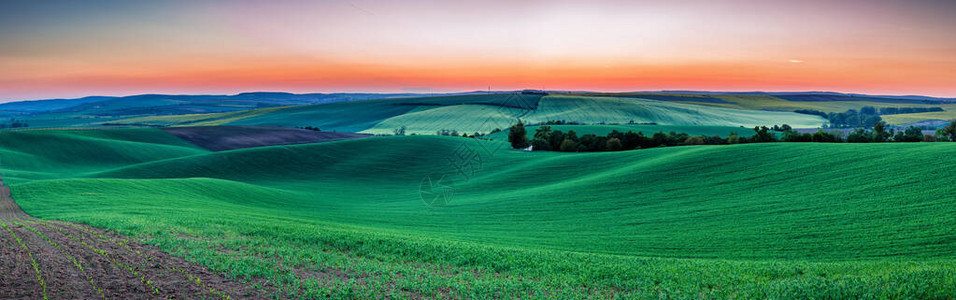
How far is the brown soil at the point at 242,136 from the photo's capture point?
78125 mm

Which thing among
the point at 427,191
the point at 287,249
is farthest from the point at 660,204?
the point at 427,191

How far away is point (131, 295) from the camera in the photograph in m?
9.65

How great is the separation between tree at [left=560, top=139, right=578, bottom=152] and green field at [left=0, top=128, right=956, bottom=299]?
45.3ft

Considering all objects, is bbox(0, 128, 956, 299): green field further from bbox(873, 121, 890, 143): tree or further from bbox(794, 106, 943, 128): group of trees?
bbox(794, 106, 943, 128): group of trees

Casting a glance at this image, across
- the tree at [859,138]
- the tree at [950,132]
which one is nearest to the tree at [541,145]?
the tree at [859,138]

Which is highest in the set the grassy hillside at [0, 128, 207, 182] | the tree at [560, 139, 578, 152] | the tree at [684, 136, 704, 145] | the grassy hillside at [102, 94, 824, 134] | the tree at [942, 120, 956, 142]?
the grassy hillside at [102, 94, 824, 134]

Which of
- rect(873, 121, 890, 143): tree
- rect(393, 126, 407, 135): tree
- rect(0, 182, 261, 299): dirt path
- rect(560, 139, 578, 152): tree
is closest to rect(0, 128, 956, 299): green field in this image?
rect(0, 182, 261, 299): dirt path

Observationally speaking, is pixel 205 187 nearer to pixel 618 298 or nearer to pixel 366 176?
pixel 366 176

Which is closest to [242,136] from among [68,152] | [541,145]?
[68,152]

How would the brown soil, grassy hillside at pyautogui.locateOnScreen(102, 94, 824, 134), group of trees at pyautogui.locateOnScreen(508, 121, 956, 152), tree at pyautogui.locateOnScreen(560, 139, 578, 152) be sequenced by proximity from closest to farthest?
group of trees at pyautogui.locateOnScreen(508, 121, 956, 152) → tree at pyautogui.locateOnScreen(560, 139, 578, 152) → the brown soil → grassy hillside at pyautogui.locateOnScreen(102, 94, 824, 134)

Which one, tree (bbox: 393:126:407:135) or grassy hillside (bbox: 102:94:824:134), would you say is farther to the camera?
grassy hillside (bbox: 102:94:824:134)

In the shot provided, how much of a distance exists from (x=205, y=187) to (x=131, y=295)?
24205 millimetres

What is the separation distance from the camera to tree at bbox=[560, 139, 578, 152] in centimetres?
5988

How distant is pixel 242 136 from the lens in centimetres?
8388
